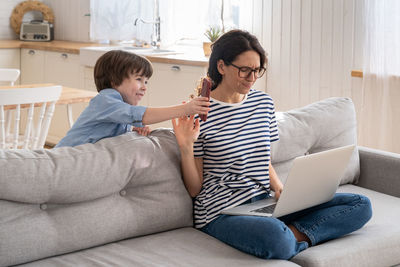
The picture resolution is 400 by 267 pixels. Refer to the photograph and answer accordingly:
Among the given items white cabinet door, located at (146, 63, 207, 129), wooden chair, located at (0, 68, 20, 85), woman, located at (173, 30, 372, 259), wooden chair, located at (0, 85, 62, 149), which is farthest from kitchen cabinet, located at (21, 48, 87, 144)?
woman, located at (173, 30, 372, 259)

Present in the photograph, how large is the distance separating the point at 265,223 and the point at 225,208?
20 centimetres

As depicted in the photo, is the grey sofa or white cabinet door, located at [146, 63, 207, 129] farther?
white cabinet door, located at [146, 63, 207, 129]

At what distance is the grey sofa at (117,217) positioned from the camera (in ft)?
5.80

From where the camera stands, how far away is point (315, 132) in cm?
269

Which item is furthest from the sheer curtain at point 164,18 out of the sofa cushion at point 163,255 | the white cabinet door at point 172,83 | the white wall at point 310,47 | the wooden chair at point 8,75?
the sofa cushion at point 163,255

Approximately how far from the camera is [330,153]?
2018 mm

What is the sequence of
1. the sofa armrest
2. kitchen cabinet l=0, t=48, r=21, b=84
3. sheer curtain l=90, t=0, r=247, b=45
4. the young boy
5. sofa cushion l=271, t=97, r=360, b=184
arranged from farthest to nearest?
kitchen cabinet l=0, t=48, r=21, b=84
sheer curtain l=90, t=0, r=247, b=45
the sofa armrest
sofa cushion l=271, t=97, r=360, b=184
the young boy

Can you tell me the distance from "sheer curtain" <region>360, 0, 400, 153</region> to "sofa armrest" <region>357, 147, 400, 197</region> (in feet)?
2.86

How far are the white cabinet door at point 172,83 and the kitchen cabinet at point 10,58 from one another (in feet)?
5.52

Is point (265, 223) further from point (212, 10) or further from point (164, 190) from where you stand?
point (212, 10)

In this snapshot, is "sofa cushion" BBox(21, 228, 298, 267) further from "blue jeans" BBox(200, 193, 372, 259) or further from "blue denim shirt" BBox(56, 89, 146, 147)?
"blue denim shirt" BBox(56, 89, 146, 147)

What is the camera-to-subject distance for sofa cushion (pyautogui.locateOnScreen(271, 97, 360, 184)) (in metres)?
2.56

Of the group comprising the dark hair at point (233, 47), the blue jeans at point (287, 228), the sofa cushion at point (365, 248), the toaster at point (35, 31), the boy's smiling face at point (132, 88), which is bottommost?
the sofa cushion at point (365, 248)

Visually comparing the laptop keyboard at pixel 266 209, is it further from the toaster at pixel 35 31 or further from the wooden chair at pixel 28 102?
the toaster at pixel 35 31
